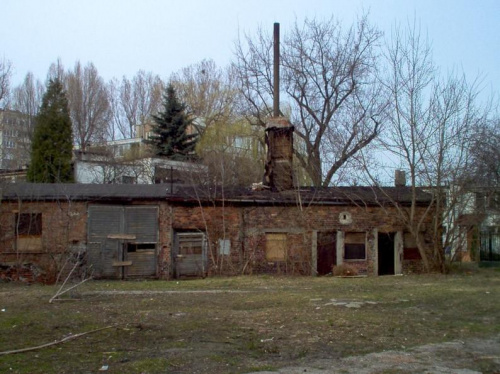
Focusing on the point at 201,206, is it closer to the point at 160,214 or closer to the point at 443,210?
the point at 160,214

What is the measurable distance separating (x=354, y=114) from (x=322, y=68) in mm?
7933

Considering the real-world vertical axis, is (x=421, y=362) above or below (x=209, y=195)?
below

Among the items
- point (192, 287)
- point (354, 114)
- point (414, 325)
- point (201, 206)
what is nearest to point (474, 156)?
point (354, 114)

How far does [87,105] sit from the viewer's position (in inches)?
2094

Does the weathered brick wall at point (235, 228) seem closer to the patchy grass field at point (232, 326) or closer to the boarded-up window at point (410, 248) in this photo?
the boarded-up window at point (410, 248)

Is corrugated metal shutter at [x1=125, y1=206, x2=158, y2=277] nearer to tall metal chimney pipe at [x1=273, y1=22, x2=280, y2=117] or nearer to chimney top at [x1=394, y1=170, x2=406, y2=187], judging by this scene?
chimney top at [x1=394, y1=170, x2=406, y2=187]

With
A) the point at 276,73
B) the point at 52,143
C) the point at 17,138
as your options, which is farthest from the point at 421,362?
the point at 17,138

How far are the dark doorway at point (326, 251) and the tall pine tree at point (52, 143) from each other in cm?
1911

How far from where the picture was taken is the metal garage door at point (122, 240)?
23984 millimetres

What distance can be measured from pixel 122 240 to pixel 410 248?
12286mm

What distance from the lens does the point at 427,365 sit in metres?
7.72

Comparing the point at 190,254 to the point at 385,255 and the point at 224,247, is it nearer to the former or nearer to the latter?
the point at 224,247

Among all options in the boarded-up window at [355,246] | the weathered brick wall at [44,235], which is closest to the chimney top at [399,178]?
the boarded-up window at [355,246]

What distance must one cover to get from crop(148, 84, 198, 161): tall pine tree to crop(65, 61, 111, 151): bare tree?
10781 mm
